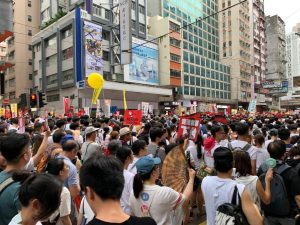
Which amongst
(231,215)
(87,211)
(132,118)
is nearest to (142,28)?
(132,118)

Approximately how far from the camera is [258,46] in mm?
85188

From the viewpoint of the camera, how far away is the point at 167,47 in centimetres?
4972

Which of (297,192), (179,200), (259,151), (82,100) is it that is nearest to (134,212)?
(179,200)

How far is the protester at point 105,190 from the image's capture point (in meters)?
1.89

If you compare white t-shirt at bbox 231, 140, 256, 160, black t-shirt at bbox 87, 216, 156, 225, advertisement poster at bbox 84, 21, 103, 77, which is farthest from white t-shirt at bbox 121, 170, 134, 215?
advertisement poster at bbox 84, 21, 103, 77

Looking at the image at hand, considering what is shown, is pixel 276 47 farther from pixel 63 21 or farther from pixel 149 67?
pixel 63 21

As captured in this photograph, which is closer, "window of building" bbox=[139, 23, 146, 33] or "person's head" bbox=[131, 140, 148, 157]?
"person's head" bbox=[131, 140, 148, 157]

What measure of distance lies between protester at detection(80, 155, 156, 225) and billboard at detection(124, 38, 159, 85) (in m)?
40.6

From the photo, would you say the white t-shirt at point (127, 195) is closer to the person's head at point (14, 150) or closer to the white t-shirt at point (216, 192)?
the white t-shirt at point (216, 192)

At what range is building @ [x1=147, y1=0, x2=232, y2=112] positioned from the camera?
2217 inches

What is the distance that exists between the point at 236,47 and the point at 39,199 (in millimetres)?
74152

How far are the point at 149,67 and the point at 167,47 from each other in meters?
5.11

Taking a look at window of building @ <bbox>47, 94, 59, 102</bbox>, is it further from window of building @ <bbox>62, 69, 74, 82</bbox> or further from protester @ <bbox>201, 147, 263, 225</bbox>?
protester @ <bbox>201, 147, 263, 225</bbox>

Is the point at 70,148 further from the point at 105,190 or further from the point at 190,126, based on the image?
the point at 105,190
